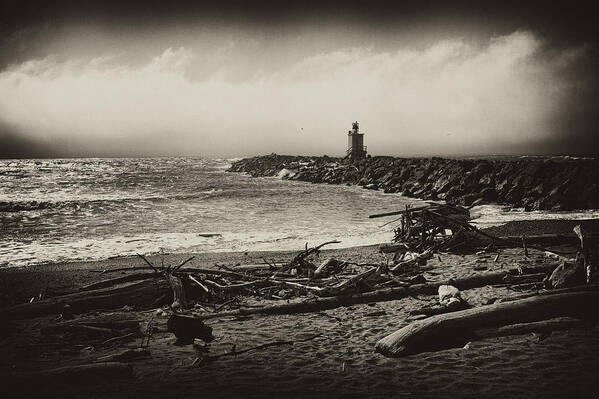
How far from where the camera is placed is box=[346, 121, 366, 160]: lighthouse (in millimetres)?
66500

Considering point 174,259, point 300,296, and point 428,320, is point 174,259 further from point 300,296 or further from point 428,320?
point 428,320

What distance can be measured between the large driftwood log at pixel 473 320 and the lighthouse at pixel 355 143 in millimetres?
62183

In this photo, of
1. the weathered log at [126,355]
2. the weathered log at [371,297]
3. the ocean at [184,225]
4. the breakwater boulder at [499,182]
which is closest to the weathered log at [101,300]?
the weathered log at [371,297]

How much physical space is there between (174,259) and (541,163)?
2843 cm

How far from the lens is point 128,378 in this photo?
485cm

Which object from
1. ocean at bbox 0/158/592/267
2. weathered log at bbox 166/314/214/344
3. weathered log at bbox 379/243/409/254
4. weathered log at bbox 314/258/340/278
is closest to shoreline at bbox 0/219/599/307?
weathered log at bbox 379/243/409/254

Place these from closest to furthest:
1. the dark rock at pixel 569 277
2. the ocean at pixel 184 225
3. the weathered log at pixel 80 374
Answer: the weathered log at pixel 80 374 → the dark rock at pixel 569 277 → the ocean at pixel 184 225

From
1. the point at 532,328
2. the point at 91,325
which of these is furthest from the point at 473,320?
the point at 91,325

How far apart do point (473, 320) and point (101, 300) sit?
696 centimetres

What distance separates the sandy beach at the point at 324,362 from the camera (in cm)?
445

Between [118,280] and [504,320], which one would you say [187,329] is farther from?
[504,320]

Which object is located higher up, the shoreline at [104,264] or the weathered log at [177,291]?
the weathered log at [177,291]

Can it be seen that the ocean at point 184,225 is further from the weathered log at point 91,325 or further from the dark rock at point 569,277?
the dark rock at point 569,277

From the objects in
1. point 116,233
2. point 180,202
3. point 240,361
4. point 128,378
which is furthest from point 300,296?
point 180,202
